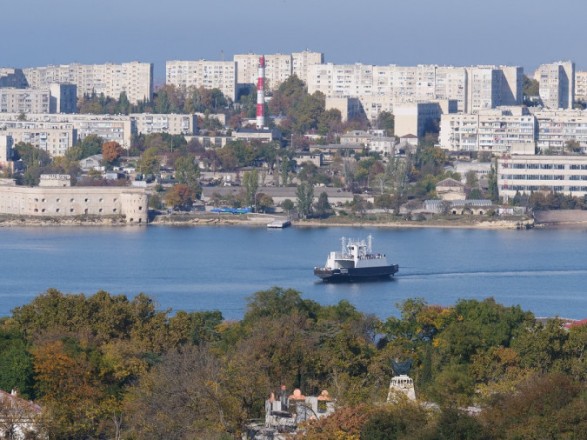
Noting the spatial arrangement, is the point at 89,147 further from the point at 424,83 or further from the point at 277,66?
the point at 277,66

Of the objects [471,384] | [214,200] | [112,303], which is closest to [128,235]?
[214,200]

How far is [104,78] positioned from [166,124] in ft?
24.3

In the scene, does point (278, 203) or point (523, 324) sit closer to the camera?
point (523, 324)

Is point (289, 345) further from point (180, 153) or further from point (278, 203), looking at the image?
point (180, 153)

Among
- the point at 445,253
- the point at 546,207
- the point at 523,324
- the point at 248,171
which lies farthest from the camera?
the point at 248,171

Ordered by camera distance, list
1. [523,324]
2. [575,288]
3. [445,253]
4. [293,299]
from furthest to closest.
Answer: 1. [445,253]
2. [575,288]
3. [293,299]
4. [523,324]

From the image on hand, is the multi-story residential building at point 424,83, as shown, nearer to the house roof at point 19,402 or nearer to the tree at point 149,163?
the tree at point 149,163

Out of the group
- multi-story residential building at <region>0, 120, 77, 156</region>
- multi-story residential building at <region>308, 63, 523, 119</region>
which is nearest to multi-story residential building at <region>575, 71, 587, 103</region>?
multi-story residential building at <region>308, 63, 523, 119</region>

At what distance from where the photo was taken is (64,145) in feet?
109

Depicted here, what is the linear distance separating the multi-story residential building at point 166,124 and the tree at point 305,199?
8735 mm

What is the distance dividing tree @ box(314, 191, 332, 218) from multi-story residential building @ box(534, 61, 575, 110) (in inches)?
537

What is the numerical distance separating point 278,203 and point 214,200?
0.88 metres

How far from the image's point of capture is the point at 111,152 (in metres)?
31.6

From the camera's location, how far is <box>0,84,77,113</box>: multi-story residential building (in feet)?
126
